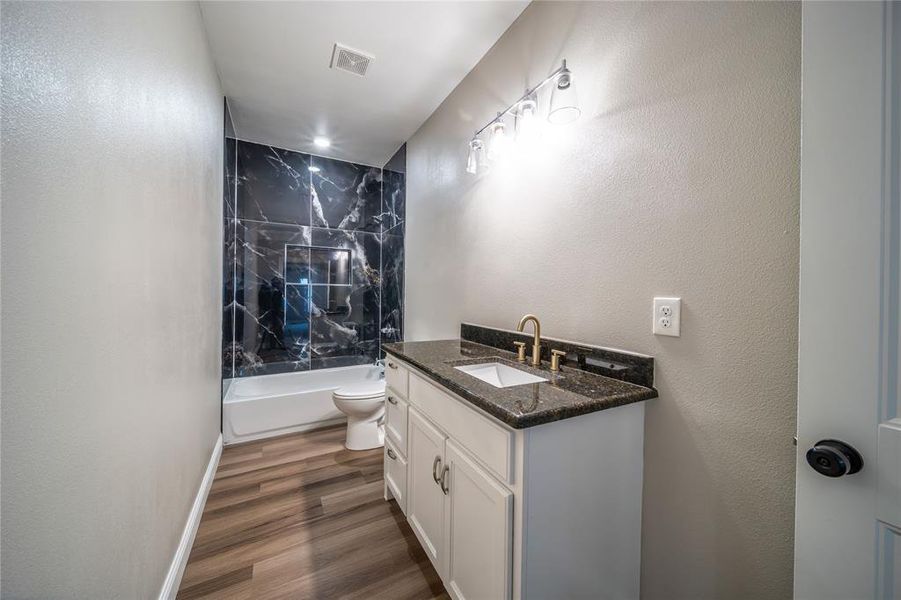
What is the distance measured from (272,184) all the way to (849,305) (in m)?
3.80

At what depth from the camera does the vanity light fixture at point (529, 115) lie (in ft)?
4.21

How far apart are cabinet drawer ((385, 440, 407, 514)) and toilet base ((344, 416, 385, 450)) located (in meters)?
0.67

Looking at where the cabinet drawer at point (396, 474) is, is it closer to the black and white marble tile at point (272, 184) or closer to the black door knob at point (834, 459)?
the black door knob at point (834, 459)

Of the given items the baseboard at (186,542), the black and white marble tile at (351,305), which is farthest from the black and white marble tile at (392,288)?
the baseboard at (186,542)

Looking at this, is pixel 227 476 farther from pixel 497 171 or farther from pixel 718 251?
pixel 718 251

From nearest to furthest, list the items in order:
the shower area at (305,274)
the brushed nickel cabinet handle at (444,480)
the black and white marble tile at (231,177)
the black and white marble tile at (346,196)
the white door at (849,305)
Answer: the white door at (849,305) < the brushed nickel cabinet handle at (444,480) < the black and white marble tile at (231,177) < the shower area at (305,274) < the black and white marble tile at (346,196)

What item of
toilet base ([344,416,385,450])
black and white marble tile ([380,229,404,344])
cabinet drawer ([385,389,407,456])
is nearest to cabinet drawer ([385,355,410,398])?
cabinet drawer ([385,389,407,456])

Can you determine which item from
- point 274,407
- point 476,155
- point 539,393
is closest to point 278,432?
point 274,407

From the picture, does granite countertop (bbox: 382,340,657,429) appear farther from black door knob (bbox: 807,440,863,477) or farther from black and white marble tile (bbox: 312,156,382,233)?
black and white marble tile (bbox: 312,156,382,233)

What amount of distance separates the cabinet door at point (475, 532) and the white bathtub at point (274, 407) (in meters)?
1.97

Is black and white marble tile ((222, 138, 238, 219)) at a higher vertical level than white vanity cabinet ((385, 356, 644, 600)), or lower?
higher

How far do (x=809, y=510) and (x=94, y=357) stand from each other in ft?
5.08

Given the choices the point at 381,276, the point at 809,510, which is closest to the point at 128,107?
the point at 809,510

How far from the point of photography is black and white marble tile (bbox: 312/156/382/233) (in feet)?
11.3
